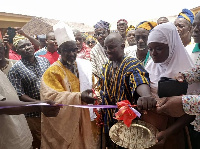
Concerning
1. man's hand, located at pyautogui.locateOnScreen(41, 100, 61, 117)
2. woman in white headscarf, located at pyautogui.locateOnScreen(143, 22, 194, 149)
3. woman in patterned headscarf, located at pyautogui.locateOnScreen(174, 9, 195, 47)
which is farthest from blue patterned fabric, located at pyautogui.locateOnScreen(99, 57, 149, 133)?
woman in patterned headscarf, located at pyautogui.locateOnScreen(174, 9, 195, 47)

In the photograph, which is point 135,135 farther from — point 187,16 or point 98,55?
point 187,16

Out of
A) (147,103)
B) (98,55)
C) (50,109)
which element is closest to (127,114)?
(147,103)

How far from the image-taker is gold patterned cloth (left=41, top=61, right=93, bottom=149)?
9.96ft

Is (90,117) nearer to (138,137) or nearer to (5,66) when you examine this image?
(138,137)

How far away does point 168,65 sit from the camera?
2.43 m

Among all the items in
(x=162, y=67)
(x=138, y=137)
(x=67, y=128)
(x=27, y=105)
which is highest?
(x=162, y=67)

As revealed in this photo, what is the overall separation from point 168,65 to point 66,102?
1513 mm

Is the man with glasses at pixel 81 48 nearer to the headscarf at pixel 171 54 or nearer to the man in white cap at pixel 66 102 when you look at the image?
the man in white cap at pixel 66 102

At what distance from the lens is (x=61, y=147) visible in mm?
3090

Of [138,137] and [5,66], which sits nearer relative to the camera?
[138,137]

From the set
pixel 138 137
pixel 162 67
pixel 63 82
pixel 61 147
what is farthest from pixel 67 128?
pixel 162 67

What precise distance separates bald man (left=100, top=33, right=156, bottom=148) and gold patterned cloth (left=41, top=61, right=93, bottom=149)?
355 millimetres

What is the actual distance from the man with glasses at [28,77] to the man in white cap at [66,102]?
1.68 feet

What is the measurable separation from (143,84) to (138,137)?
62 cm
